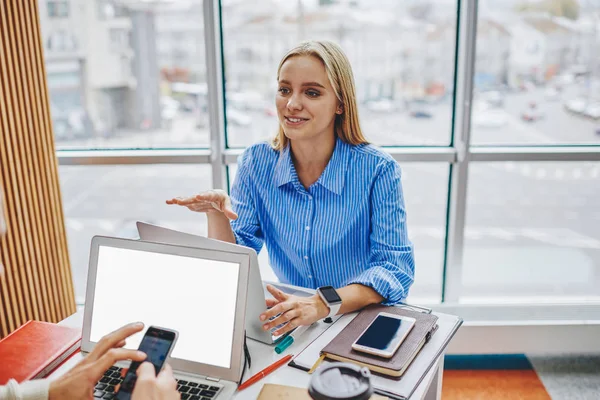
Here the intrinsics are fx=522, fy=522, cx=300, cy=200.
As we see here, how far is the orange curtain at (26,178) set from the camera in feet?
7.83

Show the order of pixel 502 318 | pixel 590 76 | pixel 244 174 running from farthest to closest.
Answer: pixel 502 318, pixel 590 76, pixel 244 174

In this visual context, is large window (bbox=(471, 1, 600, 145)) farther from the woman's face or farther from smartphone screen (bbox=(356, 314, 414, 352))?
smartphone screen (bbox=(356, 314, 414, 352))

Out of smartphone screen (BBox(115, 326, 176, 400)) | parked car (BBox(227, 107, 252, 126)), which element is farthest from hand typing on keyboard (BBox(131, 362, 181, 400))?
parked car (BBox(227, 107, 252, 126))

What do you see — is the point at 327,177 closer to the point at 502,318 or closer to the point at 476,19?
the point at 476,19

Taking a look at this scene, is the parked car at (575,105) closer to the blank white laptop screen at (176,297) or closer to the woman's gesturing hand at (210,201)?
the woman's gesturing hand at (210,201)

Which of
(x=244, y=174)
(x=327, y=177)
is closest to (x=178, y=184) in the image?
(x=244, y=174)

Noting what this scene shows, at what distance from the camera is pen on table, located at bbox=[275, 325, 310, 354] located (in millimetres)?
1376

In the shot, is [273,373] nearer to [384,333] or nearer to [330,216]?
[384,333]

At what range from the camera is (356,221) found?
1840 millimetres

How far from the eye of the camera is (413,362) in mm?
1301

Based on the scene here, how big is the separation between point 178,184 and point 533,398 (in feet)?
7.24

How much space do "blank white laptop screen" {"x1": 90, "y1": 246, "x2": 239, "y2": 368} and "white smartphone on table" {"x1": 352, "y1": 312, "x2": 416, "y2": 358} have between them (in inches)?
14.1

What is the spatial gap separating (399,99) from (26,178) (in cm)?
195

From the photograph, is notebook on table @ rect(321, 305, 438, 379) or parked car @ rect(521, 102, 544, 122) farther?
parked car @ rect(521, 102, 544, 122)
